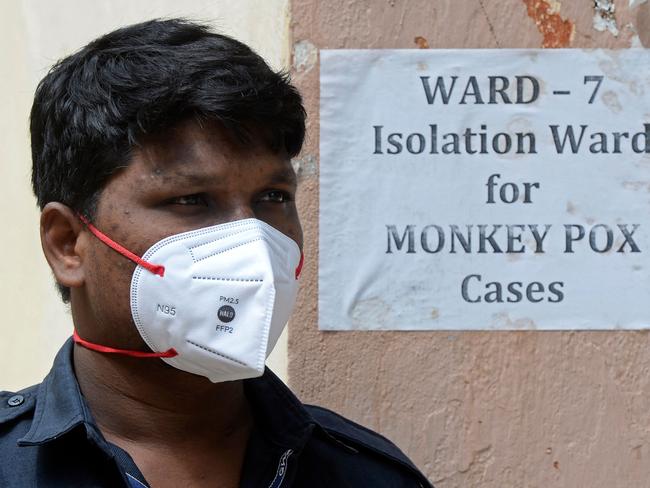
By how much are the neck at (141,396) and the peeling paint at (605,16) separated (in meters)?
1.29

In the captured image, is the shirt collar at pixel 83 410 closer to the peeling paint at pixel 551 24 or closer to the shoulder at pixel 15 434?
the shoulder at pixel 15 434

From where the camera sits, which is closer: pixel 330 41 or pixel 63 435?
pixel 63 435

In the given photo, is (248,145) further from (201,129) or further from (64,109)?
(64,109)

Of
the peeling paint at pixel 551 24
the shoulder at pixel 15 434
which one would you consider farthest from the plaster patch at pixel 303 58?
the shoulder at pixel 15 434

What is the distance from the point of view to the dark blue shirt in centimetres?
169

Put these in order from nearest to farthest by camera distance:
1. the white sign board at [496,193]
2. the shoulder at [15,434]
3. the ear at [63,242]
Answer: the shoulder at [15,434] → the ear at [63,242] → the white sign board at [496,193]

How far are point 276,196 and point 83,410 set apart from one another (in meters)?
0.50

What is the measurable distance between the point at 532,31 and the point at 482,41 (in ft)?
0.40

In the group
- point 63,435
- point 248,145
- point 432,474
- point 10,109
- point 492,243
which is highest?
point 10,109

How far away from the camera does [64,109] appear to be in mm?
1815

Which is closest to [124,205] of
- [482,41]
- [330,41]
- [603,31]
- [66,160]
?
[66,160]

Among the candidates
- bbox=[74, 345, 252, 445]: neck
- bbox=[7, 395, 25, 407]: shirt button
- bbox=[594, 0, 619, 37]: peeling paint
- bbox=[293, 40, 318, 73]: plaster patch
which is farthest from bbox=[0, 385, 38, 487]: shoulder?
bbox=[594, 0, 619, 37]: peeling paint

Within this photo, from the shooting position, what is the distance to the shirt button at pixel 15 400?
182cm

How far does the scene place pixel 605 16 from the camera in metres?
2.48
